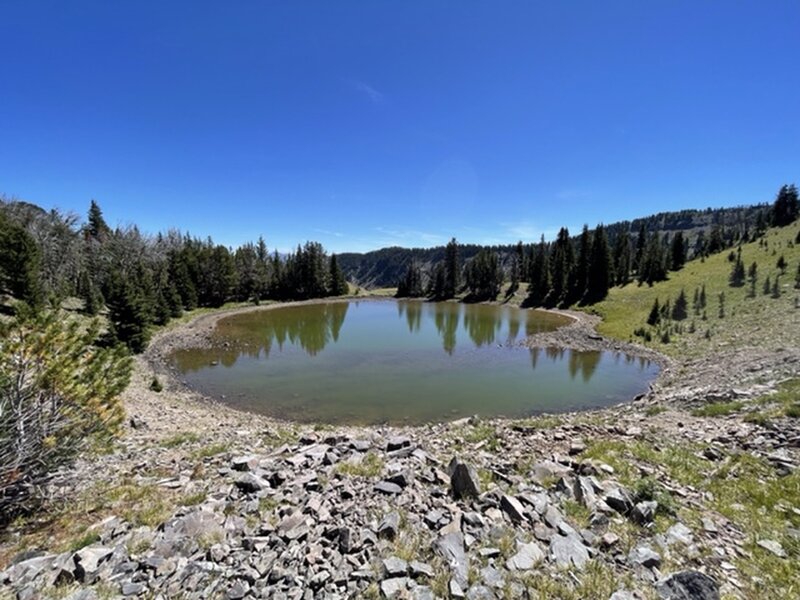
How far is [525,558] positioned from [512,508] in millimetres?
971

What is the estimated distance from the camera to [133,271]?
56500mm

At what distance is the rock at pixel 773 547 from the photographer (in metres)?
4.63

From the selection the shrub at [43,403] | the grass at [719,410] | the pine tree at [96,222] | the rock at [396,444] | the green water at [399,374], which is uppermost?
the pine tree at [96,222]

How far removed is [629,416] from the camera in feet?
40.0

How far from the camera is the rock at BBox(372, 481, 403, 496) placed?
20.2 ft

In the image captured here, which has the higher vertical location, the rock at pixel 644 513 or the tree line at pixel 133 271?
the tree line at pixel 133 271

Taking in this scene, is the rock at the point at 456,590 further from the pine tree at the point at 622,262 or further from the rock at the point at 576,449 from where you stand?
the pine tree at the point at 622,262

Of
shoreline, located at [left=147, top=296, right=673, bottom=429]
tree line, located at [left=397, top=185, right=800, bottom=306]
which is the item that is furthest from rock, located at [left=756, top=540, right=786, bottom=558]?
tree line, located at [left=397, top=185, right=800, bottom=306]

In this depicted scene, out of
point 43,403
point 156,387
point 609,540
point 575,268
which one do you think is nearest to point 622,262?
point 575,268

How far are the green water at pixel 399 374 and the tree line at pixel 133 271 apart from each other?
29.2ft

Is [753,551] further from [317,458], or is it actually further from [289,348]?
[289,348]

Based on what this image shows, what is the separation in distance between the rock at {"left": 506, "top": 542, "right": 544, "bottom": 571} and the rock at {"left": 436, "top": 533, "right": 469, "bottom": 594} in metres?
0.59

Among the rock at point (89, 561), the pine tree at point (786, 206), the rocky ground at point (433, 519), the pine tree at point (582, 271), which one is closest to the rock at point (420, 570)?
the rocky ground at point (433, 519)

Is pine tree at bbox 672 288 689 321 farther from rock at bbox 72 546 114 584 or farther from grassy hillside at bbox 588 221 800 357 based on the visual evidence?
rock at bbox 72 546 114 584
